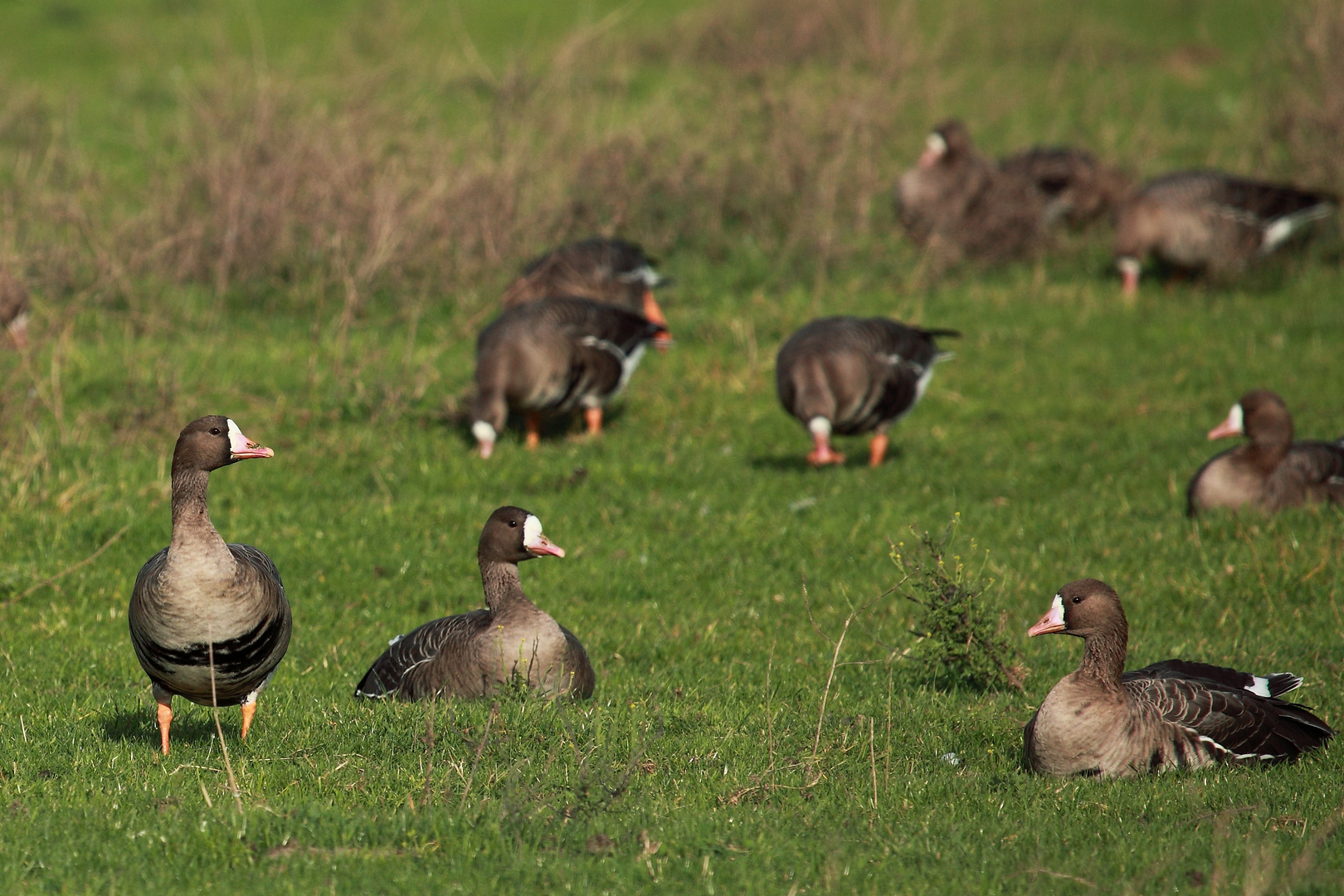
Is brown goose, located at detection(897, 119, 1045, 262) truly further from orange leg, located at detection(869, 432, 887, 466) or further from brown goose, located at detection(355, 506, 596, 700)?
brown goose, located at detection(355, 506, 596, 700)

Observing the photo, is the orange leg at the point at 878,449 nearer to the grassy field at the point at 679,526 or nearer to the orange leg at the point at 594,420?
the grassy field at the point at 679,526

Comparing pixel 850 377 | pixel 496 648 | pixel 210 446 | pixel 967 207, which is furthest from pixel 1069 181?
pixel 210 446

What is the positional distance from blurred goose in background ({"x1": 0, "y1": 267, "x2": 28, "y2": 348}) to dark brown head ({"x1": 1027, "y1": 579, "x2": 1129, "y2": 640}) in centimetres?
1051

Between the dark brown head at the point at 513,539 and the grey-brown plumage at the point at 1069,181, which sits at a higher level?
the grey-brown plumage at the point at 1069,181

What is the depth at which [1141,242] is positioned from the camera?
19641 mm

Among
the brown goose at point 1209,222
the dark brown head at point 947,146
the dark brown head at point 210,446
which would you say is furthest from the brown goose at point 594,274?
the dark brown head at point 210,446

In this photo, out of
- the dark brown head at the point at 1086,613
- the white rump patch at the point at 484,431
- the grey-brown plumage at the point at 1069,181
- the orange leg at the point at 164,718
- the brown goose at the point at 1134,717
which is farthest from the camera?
the grey-brown plumage at the point at 1069,181

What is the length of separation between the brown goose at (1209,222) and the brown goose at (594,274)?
280 inches

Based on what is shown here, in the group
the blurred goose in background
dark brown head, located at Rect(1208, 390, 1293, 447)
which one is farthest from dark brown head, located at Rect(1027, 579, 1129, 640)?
the blurred goose in background

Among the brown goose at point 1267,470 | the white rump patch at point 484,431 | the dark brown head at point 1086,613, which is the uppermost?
the dark brown head at point 1086,613

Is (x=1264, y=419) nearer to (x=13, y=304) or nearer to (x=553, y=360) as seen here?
(x=553, y=360)

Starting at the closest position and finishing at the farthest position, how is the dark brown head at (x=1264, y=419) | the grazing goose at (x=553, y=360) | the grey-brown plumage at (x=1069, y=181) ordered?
the dark brown head at (x=1264, y=419), the grazing goose at (x=553, y=360), the grey-brown plumage at (x=1069, y=181)

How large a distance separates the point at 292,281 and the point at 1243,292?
1297 cm

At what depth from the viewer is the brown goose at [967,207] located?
20.7 metres
